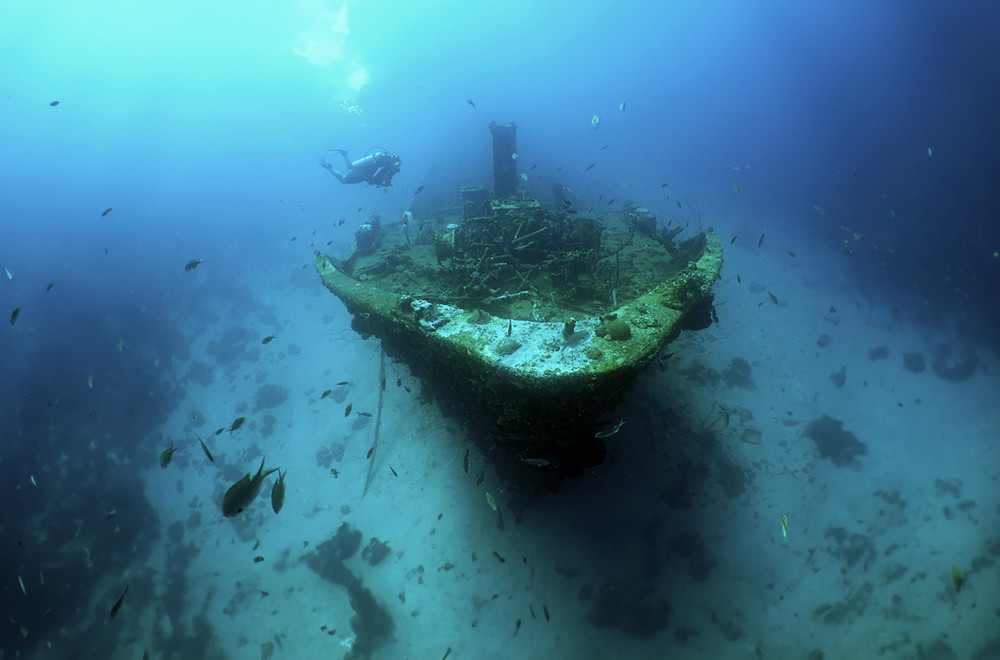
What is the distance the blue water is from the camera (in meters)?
12.5

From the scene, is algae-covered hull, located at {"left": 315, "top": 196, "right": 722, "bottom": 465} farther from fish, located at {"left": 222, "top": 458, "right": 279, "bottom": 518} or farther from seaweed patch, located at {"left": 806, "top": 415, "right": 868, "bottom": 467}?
seaweed patch, located at {"left": 806, "top": 415, "right": 868, "bottom": 467}

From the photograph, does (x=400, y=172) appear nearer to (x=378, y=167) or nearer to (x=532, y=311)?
(x=378, y=167)

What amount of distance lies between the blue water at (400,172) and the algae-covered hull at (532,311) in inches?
199

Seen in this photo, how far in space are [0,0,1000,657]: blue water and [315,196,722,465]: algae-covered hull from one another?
5044 millimetres

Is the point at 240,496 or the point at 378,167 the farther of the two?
the point at 378,167

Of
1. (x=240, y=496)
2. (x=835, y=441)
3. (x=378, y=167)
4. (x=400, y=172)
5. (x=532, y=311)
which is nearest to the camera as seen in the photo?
(x=240, y=496)

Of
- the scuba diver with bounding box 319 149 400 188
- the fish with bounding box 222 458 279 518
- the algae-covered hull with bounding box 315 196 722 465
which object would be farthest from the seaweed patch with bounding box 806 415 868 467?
the scuba diver with bounding box 319 149 400 188

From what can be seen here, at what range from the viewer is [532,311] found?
18.3ft

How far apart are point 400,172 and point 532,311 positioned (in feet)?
99.3

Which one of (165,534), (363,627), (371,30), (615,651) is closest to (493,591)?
(615,651)

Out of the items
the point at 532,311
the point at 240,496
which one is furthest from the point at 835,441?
the point at 240,496

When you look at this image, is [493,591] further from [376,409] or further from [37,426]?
[37,426]

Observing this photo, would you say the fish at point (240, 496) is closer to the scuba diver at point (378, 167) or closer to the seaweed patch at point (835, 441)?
the scuba diver at point (378, 167)

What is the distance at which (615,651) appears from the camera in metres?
5.66
